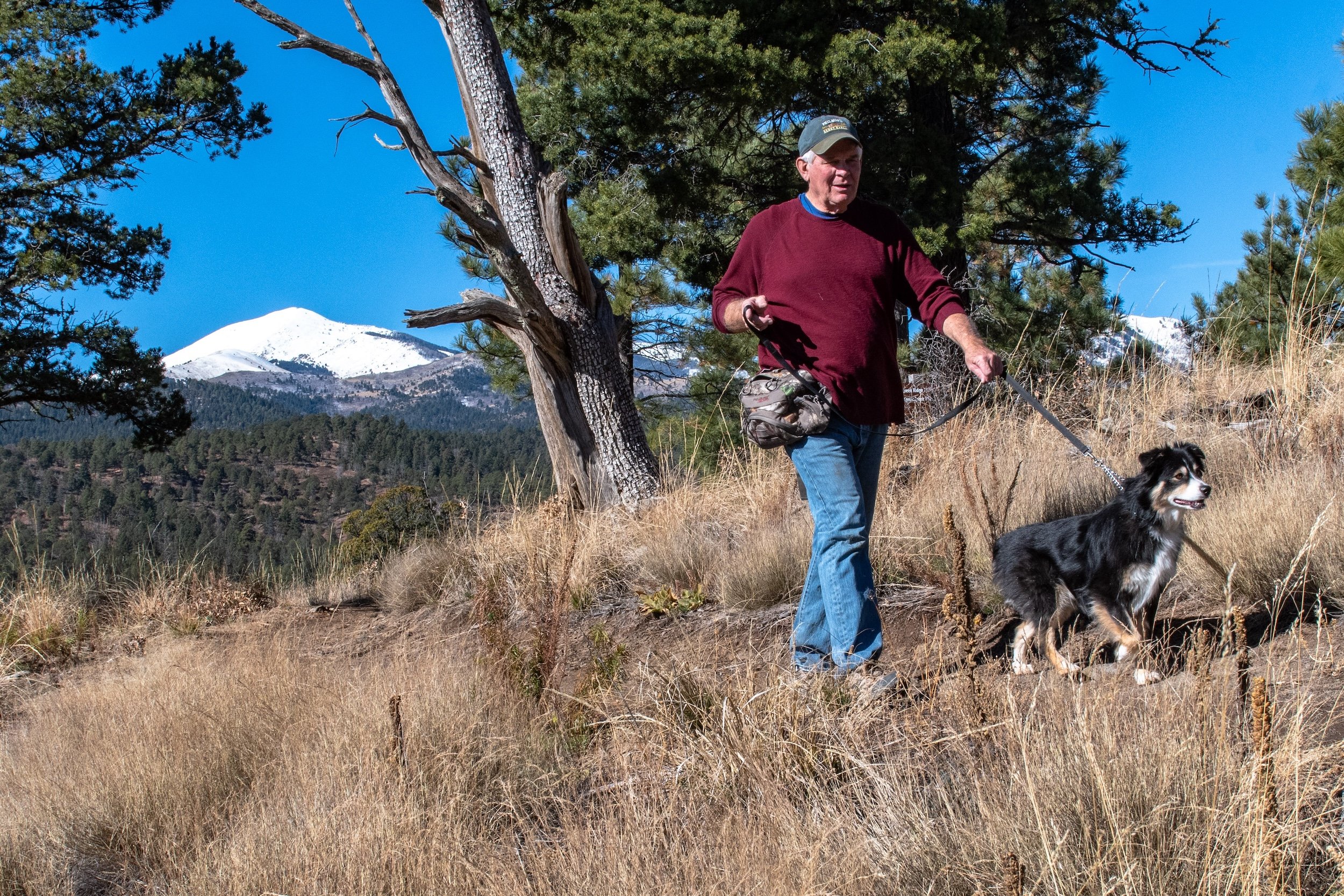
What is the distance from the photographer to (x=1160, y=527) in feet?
12.4

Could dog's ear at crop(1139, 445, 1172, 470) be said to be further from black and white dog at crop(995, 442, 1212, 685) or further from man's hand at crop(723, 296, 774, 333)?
man's hand at crop(723, 296, 774, 333)

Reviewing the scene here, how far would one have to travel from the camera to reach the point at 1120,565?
3.77 meters

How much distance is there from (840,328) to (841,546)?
840 millimetres

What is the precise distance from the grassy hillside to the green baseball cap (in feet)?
5.54

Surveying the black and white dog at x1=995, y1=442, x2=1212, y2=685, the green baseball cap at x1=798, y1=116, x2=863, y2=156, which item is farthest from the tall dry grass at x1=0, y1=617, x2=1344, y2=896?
the green baseball cap at x1=798, y1=116, x2=863, y2=156

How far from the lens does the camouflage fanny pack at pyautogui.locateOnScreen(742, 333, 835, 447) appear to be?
3.57 meters

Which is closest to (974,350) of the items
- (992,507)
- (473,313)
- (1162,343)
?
(992,507)

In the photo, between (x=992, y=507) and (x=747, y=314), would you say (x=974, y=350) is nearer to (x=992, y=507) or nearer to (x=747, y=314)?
(x=747, y=314)

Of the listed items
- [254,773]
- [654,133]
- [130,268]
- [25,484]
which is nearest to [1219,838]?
[254,773]

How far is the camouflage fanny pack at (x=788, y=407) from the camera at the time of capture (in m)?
3.57

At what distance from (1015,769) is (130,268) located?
14224 millimetres

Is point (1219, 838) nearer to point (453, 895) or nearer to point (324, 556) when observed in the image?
point (453, 895)

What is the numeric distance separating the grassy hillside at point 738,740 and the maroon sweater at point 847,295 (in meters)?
0.86

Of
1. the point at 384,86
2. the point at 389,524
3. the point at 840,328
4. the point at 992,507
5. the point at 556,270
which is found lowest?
the point at 389,524
